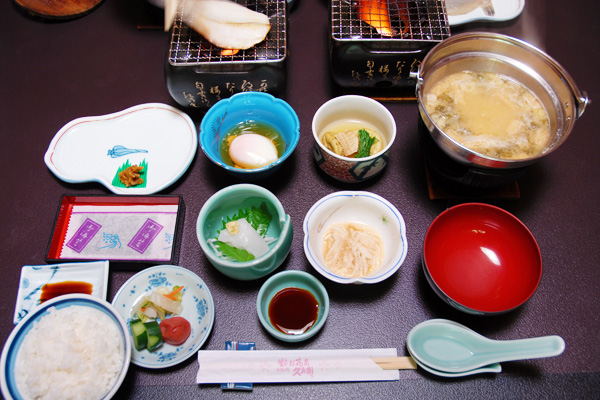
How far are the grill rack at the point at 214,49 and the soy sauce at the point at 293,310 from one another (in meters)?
1.00

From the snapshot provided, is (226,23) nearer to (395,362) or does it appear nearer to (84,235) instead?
(84,235)

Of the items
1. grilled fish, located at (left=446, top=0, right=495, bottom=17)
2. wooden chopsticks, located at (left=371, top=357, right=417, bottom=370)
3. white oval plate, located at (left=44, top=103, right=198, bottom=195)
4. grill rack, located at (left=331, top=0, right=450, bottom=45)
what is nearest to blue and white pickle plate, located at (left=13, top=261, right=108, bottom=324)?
white oval plate, located at (left=44, top=103, right=198, bottom=195)

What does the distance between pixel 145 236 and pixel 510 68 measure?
1741 mm

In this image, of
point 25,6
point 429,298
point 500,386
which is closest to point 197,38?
point 25,6

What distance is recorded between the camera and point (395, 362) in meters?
1.52

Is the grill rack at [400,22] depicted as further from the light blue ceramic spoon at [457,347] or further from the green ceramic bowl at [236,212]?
the light blue ceramic spoon at [457,347]

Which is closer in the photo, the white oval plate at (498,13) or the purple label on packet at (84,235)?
the purple label on packet at (84,235)

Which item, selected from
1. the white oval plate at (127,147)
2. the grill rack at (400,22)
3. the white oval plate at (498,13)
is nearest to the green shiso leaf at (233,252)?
the white oval plate at (127,147)

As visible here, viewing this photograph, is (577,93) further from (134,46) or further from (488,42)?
(134,46)

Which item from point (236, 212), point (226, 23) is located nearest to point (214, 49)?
point (226, 23)

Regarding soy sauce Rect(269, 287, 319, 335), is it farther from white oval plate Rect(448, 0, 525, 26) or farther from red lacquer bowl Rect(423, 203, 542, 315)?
white oval plate Rect(448, 0, 525, 26)

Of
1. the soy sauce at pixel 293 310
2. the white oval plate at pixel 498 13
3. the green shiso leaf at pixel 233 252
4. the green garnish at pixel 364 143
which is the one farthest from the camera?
the white oval plate at pixel 498 13

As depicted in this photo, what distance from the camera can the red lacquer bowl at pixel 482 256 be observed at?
1595 mm

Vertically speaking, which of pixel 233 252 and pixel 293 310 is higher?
pixel 233 252
